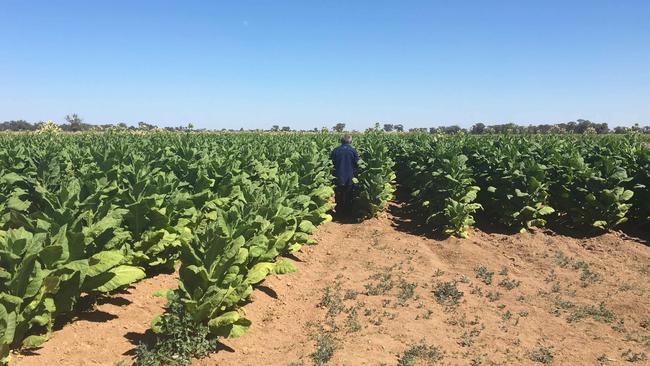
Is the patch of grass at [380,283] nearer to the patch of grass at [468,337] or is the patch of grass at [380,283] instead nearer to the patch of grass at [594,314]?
the patch of grass at [468,337]

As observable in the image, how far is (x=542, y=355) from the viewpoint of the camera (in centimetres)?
556

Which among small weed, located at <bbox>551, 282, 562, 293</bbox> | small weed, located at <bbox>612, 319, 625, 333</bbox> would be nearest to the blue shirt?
small weed, located at <bbox>551, 282, 562, 293</bbox>

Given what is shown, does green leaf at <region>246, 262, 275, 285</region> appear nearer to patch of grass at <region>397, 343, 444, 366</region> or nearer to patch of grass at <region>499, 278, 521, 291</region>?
patch of grass at <region>397, 343, 444, 366</region>

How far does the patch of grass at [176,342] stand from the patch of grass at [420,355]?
2040 mm

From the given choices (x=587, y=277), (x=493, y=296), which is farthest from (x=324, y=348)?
(x=587, y=277)

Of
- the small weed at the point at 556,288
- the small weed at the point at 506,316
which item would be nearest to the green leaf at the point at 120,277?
the small weed at the point at 506,316

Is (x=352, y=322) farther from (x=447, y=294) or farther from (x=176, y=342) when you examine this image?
(x=176, y=342)

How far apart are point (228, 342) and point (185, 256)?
113 cm

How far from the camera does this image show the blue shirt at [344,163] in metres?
12.4

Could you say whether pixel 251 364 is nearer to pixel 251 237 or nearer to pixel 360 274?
pixel 251 237

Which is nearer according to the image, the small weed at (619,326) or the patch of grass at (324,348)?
the patch of grass at (324,348)

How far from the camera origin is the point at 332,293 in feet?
24.0

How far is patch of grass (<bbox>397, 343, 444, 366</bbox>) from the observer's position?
17.0ft

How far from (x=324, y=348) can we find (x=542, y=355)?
8.34 ft
